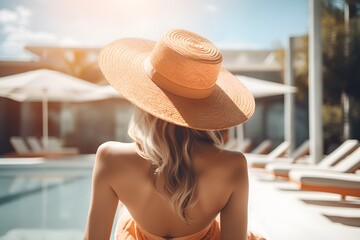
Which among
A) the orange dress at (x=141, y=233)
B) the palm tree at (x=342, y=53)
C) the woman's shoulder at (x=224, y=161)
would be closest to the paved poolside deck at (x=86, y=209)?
the orange dress at (x=141, y=233)

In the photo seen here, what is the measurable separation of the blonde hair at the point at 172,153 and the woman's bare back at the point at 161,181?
0.03 meters

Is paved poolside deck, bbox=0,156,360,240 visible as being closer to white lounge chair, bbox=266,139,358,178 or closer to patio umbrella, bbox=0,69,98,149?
white lounge chair, bbox=266,139,358,178

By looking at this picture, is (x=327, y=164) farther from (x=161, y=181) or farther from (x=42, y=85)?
(x=42, y=85)

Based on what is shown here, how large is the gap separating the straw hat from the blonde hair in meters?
0.09

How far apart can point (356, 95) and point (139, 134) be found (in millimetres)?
15218

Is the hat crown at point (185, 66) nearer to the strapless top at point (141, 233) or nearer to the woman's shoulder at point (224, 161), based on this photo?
the woman's shoulder at point (224, 161)

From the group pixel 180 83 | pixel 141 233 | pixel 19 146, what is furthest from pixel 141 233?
pixel 19 146

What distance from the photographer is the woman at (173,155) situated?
4.59ft

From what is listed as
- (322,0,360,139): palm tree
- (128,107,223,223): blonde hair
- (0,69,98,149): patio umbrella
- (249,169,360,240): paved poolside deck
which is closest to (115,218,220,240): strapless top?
(128,107,223,223): blonde hair

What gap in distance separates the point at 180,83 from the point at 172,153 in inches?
11.1

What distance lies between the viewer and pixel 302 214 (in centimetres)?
498

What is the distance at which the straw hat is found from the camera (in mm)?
1431

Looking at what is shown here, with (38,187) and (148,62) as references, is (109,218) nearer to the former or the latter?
(148,62)

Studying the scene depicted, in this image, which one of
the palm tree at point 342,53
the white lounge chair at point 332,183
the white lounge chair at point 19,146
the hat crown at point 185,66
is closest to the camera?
the hat crown at point 185,66
